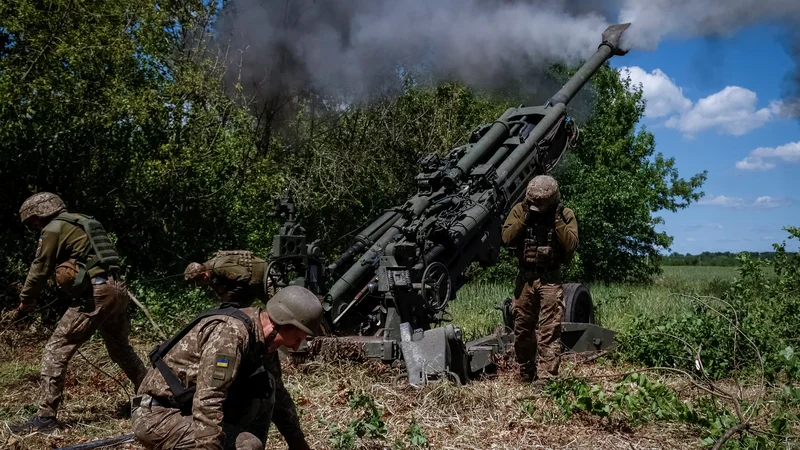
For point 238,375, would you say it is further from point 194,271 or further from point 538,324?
point 538,324

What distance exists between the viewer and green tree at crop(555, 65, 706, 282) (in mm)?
20984

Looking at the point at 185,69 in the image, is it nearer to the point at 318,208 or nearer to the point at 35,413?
the point at 318,208

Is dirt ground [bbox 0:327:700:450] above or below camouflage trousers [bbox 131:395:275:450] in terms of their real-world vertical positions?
below

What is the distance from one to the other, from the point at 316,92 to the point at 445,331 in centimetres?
689

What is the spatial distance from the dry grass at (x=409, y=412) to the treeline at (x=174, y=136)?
10.5ft

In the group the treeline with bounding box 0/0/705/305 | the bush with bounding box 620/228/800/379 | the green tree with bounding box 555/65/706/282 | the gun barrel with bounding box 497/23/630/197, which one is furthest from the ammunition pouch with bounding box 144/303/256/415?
the green tree with bounding box 555/65/706/282

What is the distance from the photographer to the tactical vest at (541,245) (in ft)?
22.2

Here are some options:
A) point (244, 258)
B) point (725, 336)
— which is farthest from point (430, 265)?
point (725, 336)

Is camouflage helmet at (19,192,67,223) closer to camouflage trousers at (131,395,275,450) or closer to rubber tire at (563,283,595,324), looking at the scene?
camouflage trousers at (131,395,275,450)

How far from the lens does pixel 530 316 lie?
6.94 meters

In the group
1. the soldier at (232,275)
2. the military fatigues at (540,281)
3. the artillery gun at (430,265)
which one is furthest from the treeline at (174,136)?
the military fatigues at (540,281)

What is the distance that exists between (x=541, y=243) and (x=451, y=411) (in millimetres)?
1839

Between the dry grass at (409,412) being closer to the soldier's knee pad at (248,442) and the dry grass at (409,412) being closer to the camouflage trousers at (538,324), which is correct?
the camouflage trousers at (538,324)

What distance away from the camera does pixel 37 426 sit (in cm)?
575
